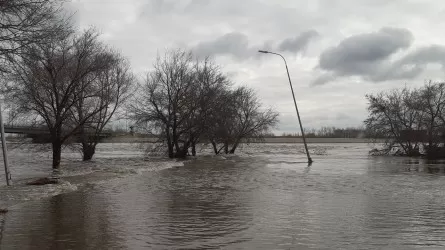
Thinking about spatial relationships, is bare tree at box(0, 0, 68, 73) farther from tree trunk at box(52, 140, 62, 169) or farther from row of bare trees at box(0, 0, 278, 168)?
tree trunk at box(52, 140, 62, 169)

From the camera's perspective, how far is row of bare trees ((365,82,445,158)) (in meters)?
51.9

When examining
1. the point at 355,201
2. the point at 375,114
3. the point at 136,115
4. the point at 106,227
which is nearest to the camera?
the point at 106,227

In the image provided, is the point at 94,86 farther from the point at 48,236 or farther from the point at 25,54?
the point at 48,236

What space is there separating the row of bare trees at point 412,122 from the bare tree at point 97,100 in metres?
34.1

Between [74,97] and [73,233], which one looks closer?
[73,233]

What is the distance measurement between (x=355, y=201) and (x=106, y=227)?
7.79 meters

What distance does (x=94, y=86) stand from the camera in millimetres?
30438

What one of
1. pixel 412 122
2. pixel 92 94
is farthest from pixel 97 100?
pixel 412 122

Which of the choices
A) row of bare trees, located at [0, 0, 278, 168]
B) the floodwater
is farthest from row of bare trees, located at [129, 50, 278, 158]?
the floodwater

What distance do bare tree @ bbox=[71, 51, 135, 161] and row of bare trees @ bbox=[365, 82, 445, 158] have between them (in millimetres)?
34125

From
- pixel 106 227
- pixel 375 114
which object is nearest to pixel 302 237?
pixel 106 227

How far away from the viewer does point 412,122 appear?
→ 2168 inches

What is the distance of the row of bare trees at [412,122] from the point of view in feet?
170

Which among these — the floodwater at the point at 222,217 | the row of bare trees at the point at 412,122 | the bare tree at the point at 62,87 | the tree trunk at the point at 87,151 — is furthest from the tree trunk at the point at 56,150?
the row of bare trees at the point at 412,122
